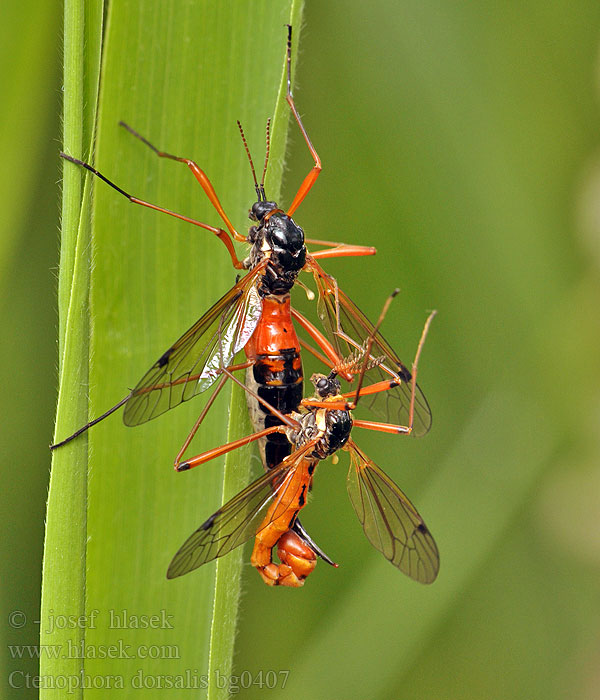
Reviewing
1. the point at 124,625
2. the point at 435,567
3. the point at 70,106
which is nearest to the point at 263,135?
the point at 70,106

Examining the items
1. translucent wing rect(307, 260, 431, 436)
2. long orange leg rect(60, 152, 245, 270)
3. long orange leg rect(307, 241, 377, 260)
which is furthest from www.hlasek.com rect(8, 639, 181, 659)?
long orange leg rect(307, 241, 377, 260)

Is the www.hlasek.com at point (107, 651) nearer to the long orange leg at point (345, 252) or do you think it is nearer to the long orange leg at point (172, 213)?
the long orange leg at point (172, 213)

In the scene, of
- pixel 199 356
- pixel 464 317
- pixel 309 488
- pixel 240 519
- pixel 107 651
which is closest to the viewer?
pixel 107 651

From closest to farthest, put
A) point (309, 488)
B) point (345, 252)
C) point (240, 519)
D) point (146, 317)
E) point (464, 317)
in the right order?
point (146, 317) → point (240, 519) → point (309, 488) → point (345, 252) → point (464, 317)

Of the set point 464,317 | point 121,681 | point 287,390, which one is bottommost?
point 121,681

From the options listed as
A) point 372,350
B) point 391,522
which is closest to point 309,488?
point 391,522

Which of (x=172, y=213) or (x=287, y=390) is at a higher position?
(x=172, y=213)

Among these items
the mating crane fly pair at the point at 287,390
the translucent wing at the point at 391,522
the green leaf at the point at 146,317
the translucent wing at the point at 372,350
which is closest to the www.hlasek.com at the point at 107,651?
the green leaf at the point at 146,317

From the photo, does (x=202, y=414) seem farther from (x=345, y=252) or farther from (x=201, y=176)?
(x=345, y=252)
